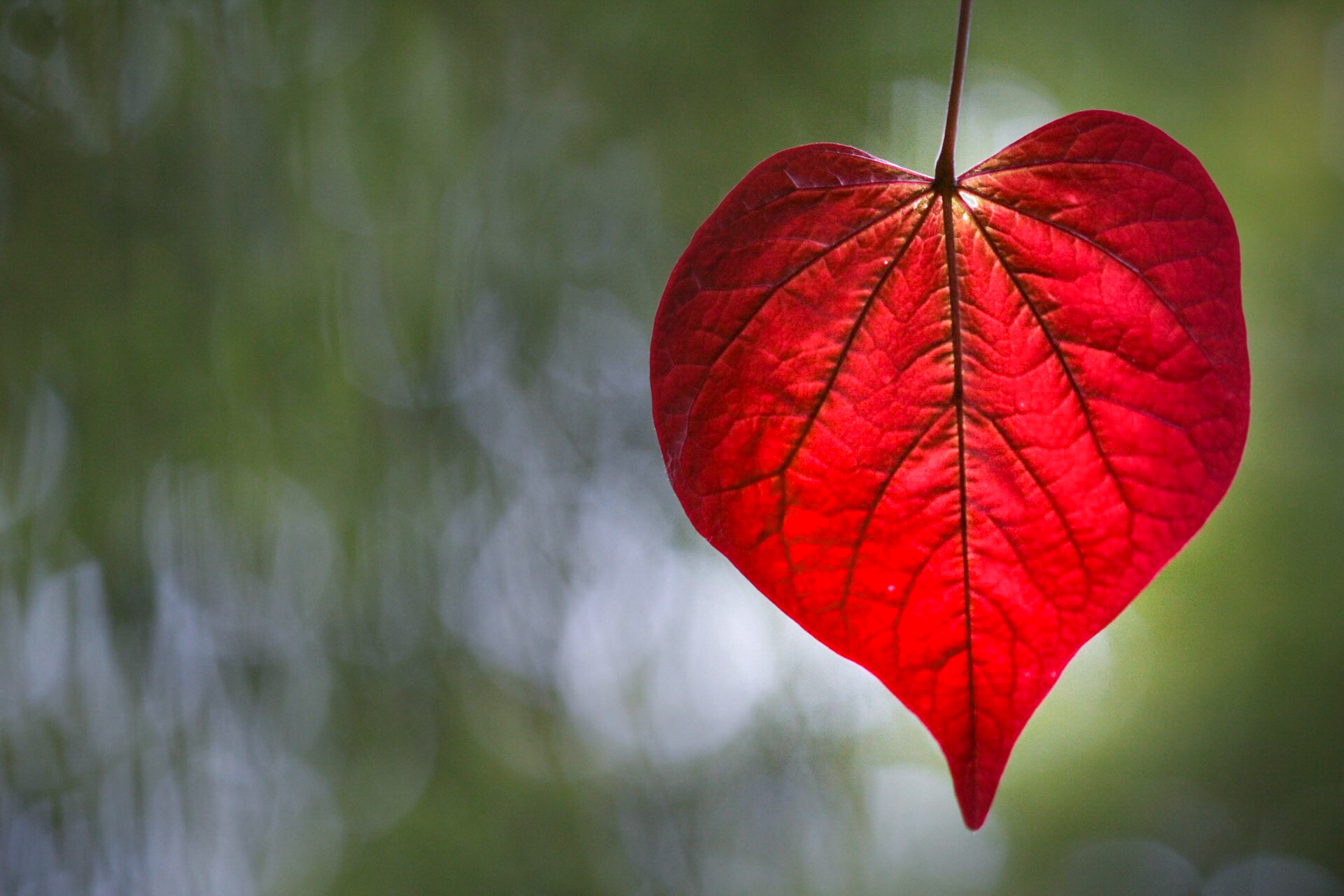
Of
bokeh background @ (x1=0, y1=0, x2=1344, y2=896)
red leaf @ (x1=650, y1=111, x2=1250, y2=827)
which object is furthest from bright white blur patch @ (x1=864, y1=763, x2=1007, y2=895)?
red leaf @ (x1=650, y1=111, x2=1250, y2=827)

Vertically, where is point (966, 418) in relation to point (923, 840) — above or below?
above

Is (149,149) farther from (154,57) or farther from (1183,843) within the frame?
(1183,843)

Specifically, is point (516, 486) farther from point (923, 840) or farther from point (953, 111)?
point (953, 111)

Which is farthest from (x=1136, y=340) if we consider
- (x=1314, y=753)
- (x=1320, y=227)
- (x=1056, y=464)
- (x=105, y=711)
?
(x=1314, y=753)

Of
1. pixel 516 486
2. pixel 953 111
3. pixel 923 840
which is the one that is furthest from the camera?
pixel 923 840

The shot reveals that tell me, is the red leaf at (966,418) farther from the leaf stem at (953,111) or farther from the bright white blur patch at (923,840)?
the bright white blur patch at (923,840)

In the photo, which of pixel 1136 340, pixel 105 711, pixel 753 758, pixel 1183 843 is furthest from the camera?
pixel 1183 843

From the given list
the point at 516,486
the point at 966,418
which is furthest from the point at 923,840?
the point at 966,418
